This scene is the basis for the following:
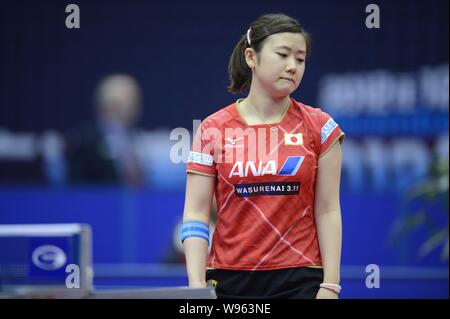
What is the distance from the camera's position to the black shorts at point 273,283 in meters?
3.47

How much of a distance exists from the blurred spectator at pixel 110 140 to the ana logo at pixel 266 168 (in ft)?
14.1

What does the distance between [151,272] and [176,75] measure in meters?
1.59

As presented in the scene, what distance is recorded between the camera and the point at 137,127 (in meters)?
7.79

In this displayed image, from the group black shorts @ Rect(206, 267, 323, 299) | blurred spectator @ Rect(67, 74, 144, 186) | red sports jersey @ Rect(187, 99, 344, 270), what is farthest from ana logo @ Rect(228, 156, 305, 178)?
blurred spectator @ Rect(67, 74, 144, 186)

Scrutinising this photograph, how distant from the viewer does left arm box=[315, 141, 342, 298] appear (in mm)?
3512

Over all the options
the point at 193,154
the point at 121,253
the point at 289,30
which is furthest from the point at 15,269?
the point at 121,253

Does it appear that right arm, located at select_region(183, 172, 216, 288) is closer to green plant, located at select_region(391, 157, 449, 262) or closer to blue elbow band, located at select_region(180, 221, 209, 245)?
blue elbow band, located at select_region(180, 221, 209, 245)

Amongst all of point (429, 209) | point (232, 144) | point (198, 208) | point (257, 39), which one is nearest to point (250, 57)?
point (257, 39)

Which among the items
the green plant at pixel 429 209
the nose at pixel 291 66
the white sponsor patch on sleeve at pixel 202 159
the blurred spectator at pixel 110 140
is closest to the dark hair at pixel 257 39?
the nose at pixel 291 66

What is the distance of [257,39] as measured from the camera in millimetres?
3602

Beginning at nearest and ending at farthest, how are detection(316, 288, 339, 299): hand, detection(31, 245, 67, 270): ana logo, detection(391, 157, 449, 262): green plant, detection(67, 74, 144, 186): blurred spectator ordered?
1. detection(316, 288, 339, 299): hand
2. detection(31, 245, 67, 270): ana logo
3. detection(391, 157, 449, 262): green plant
4. detection(67, 74, 144, 186): blurred spectator

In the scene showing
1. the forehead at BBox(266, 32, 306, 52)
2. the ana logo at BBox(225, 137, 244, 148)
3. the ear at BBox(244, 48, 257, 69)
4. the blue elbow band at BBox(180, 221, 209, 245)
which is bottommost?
the blue elbow band at BBox(180, 221, 209, 245)

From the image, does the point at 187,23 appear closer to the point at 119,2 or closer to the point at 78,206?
the point at 119,2

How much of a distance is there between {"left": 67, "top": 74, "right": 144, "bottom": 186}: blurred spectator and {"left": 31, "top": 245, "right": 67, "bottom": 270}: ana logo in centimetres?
277
